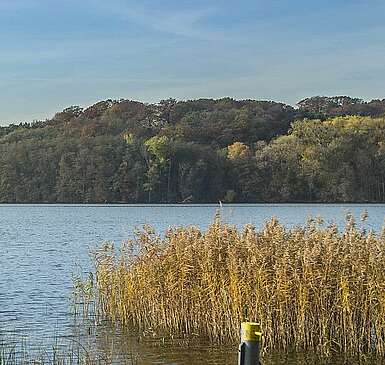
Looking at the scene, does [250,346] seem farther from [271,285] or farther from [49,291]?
[49,291]

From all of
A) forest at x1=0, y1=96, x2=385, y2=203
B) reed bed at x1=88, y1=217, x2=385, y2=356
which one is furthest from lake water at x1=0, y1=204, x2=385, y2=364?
forest at x1=0, y1=96, x2=385, y2=203

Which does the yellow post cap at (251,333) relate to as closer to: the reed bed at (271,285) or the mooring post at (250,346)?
the mooring post at (250,346)

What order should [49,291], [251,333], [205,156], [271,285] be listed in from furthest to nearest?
1. [205,156]
2. [49,291]
3. [271,285]
4. [251,333]

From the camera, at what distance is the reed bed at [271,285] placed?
13242 millimetres

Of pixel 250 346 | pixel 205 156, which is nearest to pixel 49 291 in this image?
pixel 250 346

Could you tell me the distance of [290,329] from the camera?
45.0 feet

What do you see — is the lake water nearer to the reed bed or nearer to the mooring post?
the reed bed

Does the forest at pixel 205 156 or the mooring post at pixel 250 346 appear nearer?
the mooring post at pixel 250 346

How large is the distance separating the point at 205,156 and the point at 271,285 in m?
76.0

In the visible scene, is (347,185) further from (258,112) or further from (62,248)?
(62,248)

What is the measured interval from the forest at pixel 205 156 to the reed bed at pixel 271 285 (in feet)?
215

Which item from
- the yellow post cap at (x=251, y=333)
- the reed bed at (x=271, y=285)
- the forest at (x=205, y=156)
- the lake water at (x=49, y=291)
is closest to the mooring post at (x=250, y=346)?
the yellow post cap at (x=251, y=333)

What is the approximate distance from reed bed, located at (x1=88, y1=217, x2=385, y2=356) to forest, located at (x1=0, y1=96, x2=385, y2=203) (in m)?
65.6

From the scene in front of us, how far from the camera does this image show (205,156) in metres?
89.7
